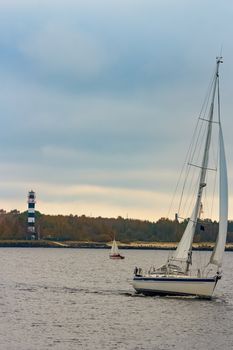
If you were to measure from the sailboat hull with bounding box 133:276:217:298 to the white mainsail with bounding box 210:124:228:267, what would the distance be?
2.03m

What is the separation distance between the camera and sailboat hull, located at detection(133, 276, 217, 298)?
5741 cm

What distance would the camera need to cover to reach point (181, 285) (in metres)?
57.6

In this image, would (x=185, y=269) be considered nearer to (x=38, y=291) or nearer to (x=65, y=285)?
(x=38, y=291)

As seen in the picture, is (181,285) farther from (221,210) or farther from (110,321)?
(110,321)

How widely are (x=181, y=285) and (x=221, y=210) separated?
6514 millimetres

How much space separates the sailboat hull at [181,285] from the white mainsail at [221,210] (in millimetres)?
2032

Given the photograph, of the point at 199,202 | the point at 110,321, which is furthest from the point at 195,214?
the point at 110,321

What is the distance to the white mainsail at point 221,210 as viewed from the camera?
58969 millimetres

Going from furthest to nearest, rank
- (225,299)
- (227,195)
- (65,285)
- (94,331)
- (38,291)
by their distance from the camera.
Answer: (65,285)
(38,291)
(225,299)
(227,195)
(94,331)

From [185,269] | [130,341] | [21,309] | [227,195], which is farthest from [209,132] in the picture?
[130,341]

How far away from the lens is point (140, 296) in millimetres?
63312

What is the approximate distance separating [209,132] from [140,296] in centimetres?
1419

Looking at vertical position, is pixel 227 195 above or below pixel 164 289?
above

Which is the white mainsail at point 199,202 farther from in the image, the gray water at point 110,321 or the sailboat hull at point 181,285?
the gray water at point 110,321
